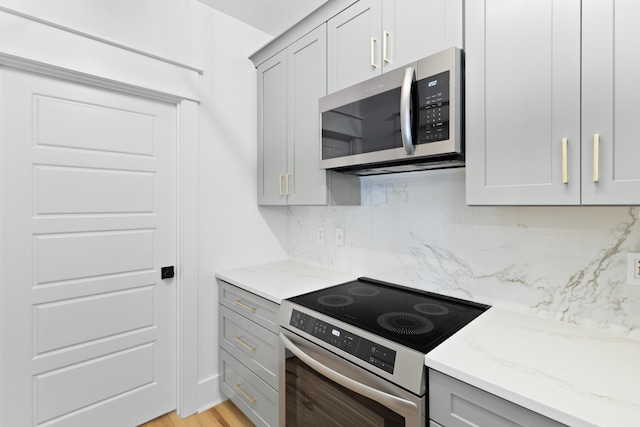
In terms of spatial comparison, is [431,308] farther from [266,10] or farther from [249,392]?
[266,10]

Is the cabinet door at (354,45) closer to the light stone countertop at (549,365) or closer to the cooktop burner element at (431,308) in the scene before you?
the cooktop burner element at (431,308)

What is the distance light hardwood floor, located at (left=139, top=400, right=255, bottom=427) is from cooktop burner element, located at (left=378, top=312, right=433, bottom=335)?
4.28 feet

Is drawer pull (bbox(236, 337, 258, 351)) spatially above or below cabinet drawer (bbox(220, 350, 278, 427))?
above

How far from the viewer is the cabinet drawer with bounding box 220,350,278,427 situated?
66.7 inches

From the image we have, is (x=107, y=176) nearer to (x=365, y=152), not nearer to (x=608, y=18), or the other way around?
(x=365, y=152)

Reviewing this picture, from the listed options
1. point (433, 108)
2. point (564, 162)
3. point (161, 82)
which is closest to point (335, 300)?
point (433, 108)

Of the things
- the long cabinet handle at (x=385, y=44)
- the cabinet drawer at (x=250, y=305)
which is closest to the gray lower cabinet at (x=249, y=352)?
the cabinet drawer at (x=250, y=305)

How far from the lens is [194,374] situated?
2078 millimetres

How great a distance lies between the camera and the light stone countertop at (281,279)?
175 cm

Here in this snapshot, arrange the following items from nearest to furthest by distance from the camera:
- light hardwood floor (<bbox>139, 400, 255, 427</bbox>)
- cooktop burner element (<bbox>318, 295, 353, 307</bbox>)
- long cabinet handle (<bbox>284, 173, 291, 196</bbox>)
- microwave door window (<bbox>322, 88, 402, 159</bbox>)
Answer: microwave door window (<bbox>322, 88, 402, 159</bbox>)
cooktop burner element (<bbox>318, 295, 353, 307</bbox>)
light hardwood floor (<bbox>139, 400, 255, 427</bbox>)
long cabinet handle (<bbox>284, 173, 291, 196</bbox>)

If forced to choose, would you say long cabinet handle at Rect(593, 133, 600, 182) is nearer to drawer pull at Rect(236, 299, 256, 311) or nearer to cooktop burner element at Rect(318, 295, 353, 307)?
cooktop burner element at Rect(318, 295, 353, 307)

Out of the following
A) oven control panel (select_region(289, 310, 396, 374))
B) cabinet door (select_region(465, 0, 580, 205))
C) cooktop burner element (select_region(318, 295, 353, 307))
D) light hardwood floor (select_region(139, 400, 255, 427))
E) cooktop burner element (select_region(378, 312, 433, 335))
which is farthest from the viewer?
light hardwood floor (select_region(139, 400, 255, 427))

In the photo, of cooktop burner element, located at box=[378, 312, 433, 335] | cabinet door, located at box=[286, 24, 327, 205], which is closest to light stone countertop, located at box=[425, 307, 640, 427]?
cooktop burner element, located at box=[378, 312, 433, 335]

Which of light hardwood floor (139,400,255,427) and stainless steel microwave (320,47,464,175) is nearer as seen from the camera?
stainless steel microwave (320,47,464,175)
